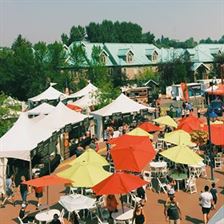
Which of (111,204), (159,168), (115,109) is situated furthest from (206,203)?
(115,109)

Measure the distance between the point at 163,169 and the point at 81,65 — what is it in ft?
136

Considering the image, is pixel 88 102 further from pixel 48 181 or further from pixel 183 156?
pixel 48 181

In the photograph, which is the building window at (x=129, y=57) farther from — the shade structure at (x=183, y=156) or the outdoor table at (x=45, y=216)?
the outdoor table at (x=45, y=216)

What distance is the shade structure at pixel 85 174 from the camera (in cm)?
1439

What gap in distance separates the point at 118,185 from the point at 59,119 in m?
12.2

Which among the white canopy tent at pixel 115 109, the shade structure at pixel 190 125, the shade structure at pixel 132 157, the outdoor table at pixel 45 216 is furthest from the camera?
the white canopy tent at pixel 115 109

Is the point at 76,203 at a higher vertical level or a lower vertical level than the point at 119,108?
lower

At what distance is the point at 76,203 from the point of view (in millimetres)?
14008

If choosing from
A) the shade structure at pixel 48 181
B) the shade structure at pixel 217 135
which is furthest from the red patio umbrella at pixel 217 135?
the shade structure at pixel 48 181

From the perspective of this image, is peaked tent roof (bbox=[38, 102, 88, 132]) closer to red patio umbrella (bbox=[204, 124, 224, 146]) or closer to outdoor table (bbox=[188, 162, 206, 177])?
outdoor table (bbox=[188, 162, 206, 177])

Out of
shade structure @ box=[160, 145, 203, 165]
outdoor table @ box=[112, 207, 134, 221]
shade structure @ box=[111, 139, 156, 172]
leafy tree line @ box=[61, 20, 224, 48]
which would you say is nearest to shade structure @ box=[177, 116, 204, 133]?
shade structure @ box=[160, 145, 203, 165]

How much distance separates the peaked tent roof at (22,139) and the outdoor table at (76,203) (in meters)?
5.04

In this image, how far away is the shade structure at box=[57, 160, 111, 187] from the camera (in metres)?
14.4

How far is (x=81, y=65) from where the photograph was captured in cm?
5841
